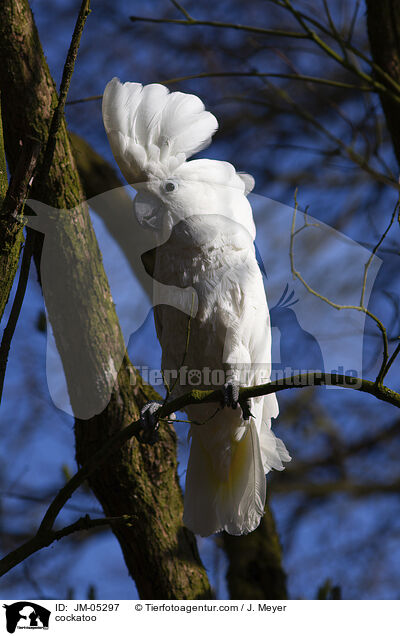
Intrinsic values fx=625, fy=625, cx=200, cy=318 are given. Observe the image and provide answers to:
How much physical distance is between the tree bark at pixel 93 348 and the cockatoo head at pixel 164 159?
1.34 ft

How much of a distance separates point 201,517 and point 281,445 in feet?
1.20

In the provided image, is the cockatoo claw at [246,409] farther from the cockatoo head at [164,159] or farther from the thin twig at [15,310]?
the thin twig at [15,310]

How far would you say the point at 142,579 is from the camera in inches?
98.3

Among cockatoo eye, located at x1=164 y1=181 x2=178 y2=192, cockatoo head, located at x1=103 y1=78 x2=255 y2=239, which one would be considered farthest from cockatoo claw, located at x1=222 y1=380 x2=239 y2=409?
cockatoo eye, located at x1=164 y1=181 x2=178 y2=192

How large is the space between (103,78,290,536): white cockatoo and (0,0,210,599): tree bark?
0.36 metres

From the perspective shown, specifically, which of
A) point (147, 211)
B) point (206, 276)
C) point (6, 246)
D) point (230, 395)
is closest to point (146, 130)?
point (147, 211)

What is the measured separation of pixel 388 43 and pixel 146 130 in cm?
137

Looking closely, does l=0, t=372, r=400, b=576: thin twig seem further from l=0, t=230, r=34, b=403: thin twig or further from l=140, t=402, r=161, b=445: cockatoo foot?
l=0, t=230, r=34, b=403: thin twig

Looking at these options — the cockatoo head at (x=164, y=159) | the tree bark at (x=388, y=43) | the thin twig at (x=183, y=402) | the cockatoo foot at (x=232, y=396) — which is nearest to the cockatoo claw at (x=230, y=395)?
the cockatoo foot at (x=232, y=396)

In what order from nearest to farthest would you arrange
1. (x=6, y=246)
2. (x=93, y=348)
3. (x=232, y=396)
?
(x=6, y=246)
(x=232, y=396)
(x=93, y=348)

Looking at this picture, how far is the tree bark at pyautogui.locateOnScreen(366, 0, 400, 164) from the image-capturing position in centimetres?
272

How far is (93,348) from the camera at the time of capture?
2402 mm

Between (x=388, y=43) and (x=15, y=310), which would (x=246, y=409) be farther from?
(x=388, y=43)
